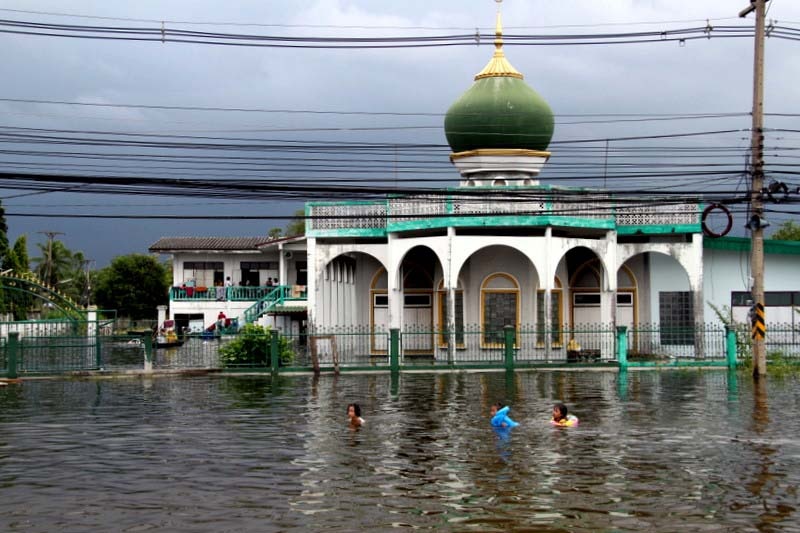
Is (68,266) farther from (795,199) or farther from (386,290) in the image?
(795,199)

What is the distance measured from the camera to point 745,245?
3859 centimetres

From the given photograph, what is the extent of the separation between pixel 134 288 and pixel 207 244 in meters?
15.4

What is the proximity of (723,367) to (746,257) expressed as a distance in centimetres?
661

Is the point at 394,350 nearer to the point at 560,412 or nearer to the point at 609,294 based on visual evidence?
the point at 609,294

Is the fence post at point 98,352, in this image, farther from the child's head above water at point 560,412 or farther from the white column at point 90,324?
the child's head above water at point 560,412

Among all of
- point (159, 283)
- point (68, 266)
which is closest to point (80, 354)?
point (159, 283)

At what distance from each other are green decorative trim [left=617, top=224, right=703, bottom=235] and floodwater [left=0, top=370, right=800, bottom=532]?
10.3 meters

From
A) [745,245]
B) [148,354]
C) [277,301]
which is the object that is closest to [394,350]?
[148,354]

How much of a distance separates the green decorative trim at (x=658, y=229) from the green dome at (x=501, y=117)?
4.12 metres

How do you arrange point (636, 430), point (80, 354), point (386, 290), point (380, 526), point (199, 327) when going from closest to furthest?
point (380, 526)
point (636, 430)
point (80, 354)
point (386, 290)
point (199, 327)

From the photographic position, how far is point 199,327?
54781 millimetres

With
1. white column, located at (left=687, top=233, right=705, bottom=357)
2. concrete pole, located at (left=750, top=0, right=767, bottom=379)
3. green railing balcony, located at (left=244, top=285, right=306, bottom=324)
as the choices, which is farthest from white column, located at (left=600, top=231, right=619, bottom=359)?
green railing balcony, located at (left=244, top=285, right=306, bottom=324)

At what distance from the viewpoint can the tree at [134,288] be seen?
245ft

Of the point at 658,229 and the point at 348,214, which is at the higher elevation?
the point at 348,214
